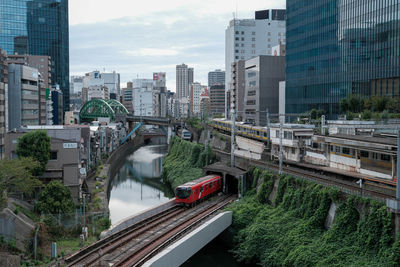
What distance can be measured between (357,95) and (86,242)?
1480 inches

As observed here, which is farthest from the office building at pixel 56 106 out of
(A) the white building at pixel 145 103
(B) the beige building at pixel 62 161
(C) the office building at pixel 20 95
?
(A) the white building at pixel 145 103

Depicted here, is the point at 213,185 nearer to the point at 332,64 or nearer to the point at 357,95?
the point at 357,95

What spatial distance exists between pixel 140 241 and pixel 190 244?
2.54 meters

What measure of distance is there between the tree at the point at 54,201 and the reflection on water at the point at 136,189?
6878 mm

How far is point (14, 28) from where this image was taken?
3295 inches

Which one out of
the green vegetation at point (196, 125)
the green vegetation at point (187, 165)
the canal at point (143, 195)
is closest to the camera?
the canal at point (143, 195)

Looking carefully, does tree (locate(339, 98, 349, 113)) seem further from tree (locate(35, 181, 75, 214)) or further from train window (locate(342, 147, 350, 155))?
tree (locate(35, 181, 75, 214))

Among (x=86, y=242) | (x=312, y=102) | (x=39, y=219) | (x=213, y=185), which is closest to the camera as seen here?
(x=86, y=242)

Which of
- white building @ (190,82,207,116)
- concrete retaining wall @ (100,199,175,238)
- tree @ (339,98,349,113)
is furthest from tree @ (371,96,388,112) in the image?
white building @ (190,82,207,116)

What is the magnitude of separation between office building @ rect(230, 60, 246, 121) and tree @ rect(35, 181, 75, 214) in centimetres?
6144

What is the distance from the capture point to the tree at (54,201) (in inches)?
927

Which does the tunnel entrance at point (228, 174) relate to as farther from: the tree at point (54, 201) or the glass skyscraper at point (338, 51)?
the glass skyscraper at point (338, 51)

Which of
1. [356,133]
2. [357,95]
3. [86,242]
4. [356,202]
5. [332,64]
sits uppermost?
[332,64]

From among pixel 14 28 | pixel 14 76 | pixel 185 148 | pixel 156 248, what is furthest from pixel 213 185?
pixel 14 28
